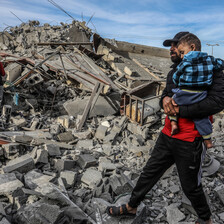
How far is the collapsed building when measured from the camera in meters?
2.54

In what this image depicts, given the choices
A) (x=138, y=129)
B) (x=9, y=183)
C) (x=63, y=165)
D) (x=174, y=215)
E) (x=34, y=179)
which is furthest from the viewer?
(x=138, y=129)

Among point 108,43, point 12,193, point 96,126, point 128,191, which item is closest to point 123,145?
point 96,126

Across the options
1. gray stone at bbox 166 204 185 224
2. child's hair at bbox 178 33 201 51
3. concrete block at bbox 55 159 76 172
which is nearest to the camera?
child's hair at bbox 178 33 201 51

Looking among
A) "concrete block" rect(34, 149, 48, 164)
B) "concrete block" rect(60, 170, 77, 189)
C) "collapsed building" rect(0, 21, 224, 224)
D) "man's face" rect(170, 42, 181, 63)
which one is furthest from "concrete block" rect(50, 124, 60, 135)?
"man's face" rect(170, 42, 181, 63)

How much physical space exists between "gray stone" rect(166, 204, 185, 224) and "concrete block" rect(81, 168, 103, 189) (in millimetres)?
1173

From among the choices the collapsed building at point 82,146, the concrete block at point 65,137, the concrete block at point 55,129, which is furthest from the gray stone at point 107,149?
the concrete block at point 55,129

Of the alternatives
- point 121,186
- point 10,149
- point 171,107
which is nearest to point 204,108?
point 171,107

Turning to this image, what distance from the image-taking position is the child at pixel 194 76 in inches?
65.6

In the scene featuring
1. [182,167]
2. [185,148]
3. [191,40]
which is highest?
[191,40]

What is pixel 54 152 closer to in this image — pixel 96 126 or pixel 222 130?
pixel 96 126

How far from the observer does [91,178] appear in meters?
3.29

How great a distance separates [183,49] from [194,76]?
0.31 m

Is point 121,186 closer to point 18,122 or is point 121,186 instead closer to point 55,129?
point 55,129

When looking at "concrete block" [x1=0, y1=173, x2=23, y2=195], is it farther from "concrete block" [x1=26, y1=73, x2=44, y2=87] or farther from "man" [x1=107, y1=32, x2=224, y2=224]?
"concrete block" [x1=26, y1=73, x2=44, y2=87]
